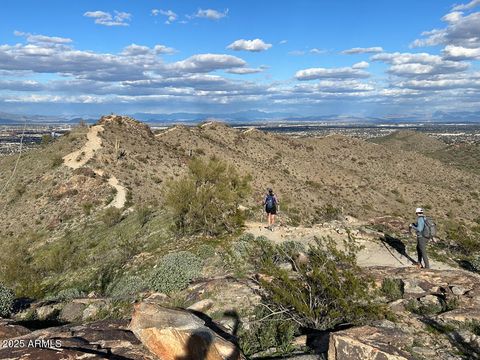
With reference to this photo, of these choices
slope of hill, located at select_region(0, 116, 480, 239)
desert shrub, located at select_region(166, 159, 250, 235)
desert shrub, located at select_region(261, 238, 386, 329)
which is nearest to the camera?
desert shrub, located at select_region(261, 238, 386, 329)

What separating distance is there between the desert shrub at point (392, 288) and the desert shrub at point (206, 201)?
330 inches

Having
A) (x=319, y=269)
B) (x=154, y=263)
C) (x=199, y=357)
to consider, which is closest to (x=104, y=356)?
(x=199, y=357)

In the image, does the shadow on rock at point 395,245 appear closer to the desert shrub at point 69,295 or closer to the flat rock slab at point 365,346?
the flat rock slab at point 365,346

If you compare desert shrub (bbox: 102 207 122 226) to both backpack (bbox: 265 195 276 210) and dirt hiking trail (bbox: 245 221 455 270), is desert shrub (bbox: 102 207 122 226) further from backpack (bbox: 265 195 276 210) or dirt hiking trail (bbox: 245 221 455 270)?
backpack (bbox: 265 195 276 210)

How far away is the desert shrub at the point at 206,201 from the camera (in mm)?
18578

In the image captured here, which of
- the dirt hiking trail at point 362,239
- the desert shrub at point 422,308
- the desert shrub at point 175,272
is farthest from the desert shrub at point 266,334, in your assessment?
the dirt hiking trail at point 362,239

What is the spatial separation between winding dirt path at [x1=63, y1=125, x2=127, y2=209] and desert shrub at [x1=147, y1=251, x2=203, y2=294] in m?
18.9

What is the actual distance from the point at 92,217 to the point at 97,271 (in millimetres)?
14259

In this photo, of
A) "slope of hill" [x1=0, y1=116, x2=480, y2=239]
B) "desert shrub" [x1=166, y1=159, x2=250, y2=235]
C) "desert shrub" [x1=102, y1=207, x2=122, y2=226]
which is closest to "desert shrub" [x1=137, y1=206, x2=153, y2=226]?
"desert shrub" [x1=102, y1=207, x2=122, y2=226]

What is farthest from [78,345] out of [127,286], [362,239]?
[362,239]

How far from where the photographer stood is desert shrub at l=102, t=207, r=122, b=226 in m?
28.2

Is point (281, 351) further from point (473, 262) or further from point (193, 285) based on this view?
point (473, 262)

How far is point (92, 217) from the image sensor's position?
31.3m

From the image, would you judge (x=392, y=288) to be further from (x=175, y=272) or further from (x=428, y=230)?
(x=175, y=272)
